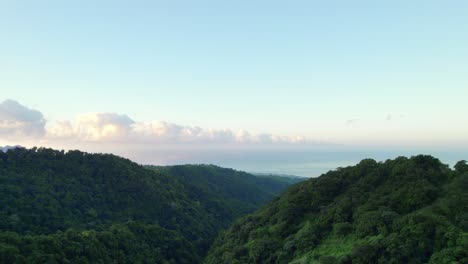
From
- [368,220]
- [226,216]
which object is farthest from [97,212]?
[368,220]

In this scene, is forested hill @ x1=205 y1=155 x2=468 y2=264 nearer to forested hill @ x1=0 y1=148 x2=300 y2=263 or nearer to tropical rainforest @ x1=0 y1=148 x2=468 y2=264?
tropical rainforest @ x1=0 y1=148 x2=468 y2=264

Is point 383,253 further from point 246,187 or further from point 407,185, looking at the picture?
point 246,187

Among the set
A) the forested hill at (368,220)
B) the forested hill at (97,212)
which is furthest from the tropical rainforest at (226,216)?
the forested hill at (97,212)

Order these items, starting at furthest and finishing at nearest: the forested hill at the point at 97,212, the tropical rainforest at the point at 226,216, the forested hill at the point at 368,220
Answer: the forested hill at the point at 97,212
the tropical rainforest at the point at 226,216
the forested hill at the point at 368,220

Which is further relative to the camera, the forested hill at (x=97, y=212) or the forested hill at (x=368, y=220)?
the forested hill at (x=97, y=212)

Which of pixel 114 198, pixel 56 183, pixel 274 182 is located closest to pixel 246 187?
pixel 274 182

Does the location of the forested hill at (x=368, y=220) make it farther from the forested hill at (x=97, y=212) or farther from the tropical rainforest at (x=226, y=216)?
the forested hill at (x=97, y=212)

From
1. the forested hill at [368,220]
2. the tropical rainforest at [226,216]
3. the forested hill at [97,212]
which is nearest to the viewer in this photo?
the forested hill at [368,220]
